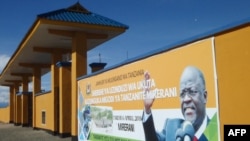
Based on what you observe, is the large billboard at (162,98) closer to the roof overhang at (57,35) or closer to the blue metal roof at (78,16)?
the roof overhang at (57,35)

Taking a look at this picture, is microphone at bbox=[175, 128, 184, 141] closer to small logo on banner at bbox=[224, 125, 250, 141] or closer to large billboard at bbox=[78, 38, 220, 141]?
large billboard at bbox=[78, 38, 220, 141]

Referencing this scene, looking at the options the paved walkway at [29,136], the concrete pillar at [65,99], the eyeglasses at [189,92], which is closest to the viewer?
the eyeglasses at [189,92]

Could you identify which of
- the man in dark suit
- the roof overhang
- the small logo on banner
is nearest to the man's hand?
the man in dark suit

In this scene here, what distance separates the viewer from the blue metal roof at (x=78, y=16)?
1706 cm

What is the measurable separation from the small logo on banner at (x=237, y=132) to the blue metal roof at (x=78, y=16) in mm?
11944

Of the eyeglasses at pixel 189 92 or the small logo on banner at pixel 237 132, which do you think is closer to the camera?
the small logo on banner at pixel 237 132

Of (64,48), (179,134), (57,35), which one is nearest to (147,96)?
(179,134)

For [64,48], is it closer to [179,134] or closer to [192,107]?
[179,134]

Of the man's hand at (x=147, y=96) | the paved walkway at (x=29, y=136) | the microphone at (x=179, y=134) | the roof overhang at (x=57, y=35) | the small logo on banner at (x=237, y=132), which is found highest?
the roof overhang at (x=57, y=35)

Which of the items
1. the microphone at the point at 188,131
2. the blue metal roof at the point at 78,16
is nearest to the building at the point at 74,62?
the blue metal roof at the point at 78,16

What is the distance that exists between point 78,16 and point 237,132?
13.2 m

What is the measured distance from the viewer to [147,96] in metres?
9.07

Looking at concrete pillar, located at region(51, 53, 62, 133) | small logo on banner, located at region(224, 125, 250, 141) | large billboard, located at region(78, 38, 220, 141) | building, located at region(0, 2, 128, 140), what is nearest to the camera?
small logo on banner, located at region(224, 125, 250, 141)

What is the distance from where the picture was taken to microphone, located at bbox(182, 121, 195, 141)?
7.30 meters
